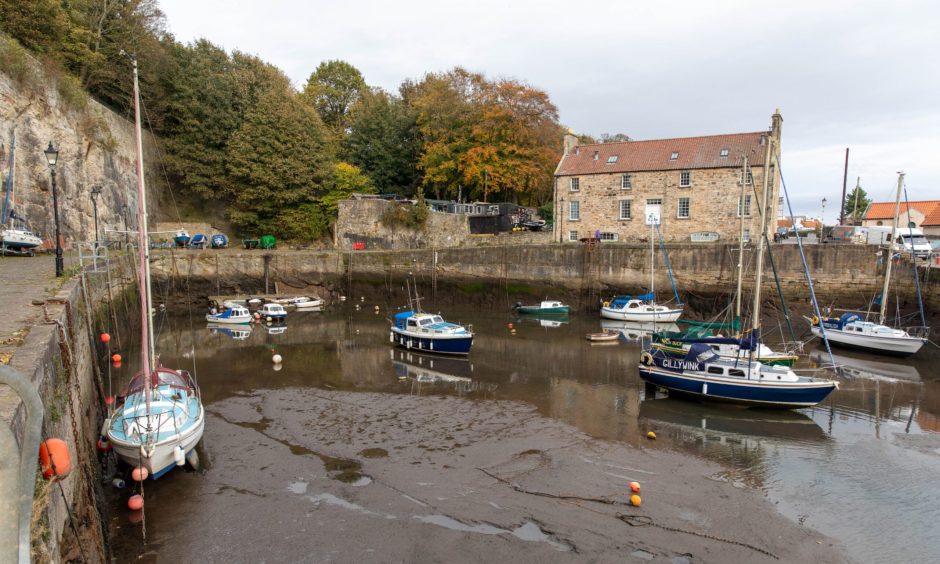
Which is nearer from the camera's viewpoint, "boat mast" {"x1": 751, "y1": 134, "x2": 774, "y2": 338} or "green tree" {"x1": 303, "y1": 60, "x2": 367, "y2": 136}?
"boat mast" {"x1": 751, "y1": 134, "x2": 774, "y2": 338}

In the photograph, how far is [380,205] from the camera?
42156 mm

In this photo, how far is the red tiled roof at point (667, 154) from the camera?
114 ft

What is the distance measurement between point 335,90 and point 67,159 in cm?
3425

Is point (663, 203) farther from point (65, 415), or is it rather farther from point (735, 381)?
point (65, 415)

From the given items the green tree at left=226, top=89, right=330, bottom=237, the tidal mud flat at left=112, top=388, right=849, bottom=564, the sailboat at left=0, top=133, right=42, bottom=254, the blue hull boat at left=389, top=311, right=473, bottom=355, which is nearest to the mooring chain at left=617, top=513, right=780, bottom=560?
the tidal mud flat at left=112, top=388, right=849, bottom=564

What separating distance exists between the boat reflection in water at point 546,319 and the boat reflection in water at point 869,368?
1193cm

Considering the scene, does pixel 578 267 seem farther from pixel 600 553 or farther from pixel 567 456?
pixel 600 553

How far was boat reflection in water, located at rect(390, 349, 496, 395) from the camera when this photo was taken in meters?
17.8

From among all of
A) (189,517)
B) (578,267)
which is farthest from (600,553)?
(578,267)

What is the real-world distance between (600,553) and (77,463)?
314 inches

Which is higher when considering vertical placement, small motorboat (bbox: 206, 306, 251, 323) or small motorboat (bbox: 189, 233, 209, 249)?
small motorboat (bbox: 189, 233, 209, 249)

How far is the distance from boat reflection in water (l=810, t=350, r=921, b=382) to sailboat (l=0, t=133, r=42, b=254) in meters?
31.1

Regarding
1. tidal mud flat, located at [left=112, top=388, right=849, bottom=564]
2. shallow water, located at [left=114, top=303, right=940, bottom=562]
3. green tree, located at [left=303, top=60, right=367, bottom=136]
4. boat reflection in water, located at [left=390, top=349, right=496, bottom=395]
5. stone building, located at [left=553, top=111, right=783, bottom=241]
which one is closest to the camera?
tidal mud flat, located at [left=112, top=388, right=849, bottom=564]

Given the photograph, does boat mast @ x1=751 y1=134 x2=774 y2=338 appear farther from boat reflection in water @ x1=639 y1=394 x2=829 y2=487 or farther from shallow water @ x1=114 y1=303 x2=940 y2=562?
shallow water @ x1=114 y1=303 x2=940 y2=562
